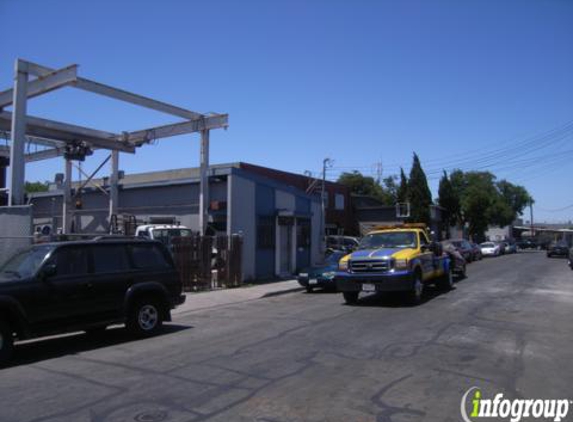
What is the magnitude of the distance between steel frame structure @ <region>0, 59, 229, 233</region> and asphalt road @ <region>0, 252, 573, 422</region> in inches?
330

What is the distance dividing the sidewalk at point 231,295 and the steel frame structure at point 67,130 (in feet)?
14.2

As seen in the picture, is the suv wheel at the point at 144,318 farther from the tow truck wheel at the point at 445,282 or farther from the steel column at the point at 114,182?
the steel column at the point at 114,182

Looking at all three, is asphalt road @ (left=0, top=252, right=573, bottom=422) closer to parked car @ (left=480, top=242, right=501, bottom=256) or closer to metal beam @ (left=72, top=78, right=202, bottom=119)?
metal beam @ (left=72, top=78, right=202, bottom=119)

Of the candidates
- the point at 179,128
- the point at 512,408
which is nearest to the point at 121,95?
the point at 179,128

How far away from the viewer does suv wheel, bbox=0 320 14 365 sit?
25.8 ft

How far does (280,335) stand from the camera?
32.4ft

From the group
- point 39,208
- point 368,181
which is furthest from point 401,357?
point 368,181

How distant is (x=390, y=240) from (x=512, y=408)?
32.3 ft

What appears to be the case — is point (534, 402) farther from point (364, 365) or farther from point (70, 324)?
point (70, 324)

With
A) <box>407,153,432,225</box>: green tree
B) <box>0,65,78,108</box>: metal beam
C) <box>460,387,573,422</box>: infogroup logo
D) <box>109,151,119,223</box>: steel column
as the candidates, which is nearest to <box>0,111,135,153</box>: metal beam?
<box>109,151,119,223</box>: steel column

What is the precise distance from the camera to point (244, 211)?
21891mm

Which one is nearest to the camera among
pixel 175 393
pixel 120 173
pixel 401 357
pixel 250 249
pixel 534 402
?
pixel 534 402

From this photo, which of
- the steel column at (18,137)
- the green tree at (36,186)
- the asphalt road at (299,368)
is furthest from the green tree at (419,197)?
the green tree at (36,186)

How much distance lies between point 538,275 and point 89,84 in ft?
67.6
